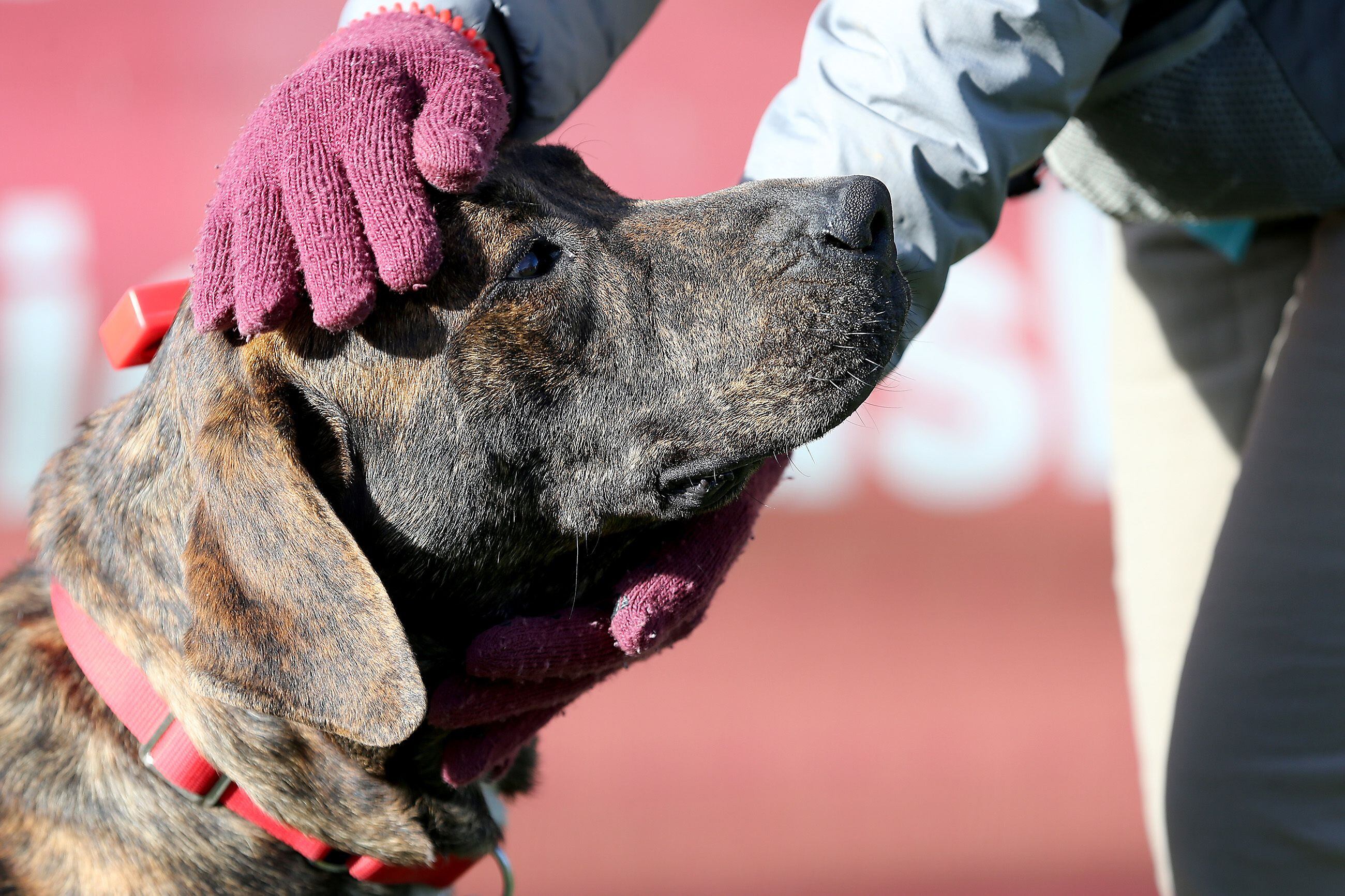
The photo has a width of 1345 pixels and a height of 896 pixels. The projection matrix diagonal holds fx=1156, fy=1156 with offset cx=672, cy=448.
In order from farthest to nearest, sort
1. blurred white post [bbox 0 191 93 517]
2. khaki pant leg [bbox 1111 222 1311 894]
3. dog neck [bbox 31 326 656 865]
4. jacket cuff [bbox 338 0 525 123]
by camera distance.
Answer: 1. blurred white post [bbox 0 191 93 517]
2. khaki pant leg [bbox 1111 222 1311 894]
3. jacket cuff [bbox 338 0 525 123]
4. dog neck [bbox 31 326 656 865]

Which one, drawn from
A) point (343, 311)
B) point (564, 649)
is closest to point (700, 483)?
point (564, 649)

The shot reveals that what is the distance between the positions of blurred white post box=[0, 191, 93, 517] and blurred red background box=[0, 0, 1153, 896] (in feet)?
0.03

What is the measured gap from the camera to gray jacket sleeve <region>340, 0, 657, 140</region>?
2.35 meters

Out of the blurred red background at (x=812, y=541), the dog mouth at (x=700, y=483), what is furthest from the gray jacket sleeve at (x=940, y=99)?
the blurred red background at (x=812, y=541)

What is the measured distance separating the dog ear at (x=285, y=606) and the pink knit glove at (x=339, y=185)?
0.24 metres

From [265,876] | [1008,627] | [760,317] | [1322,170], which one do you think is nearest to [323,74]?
[760,317]

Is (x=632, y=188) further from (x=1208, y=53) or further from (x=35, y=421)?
(x=1208, y=53)

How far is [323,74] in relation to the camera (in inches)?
75.0

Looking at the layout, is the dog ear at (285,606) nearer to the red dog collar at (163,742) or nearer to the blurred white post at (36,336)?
the red dog collar at (163,742)

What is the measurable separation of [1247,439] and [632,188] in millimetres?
3627

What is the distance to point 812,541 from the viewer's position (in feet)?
17.8

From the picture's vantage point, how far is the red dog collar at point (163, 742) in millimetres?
2082

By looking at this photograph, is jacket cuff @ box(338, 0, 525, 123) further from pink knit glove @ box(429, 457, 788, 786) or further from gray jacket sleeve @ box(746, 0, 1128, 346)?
pink knit glove @ box(429, 457, 788, 786)

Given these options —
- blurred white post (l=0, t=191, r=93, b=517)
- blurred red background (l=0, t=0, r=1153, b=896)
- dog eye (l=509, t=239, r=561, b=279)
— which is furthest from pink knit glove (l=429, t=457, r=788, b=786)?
blurred white post (l=0, t=191, r=93, b=517)
